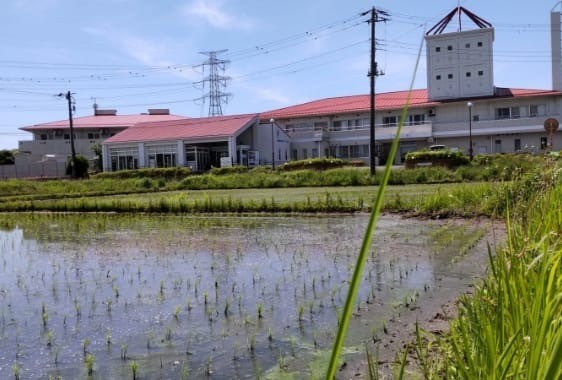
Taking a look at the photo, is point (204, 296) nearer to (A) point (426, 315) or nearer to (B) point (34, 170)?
(A) point (426, 315)

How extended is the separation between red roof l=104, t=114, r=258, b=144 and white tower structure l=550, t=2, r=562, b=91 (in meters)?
21.5

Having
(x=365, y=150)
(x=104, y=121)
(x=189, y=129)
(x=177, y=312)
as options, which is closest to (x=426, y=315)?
(x=177, y=312)

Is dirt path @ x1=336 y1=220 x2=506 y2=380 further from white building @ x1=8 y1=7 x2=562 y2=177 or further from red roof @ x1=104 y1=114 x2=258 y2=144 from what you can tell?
red roof @ x1=104 y1=114 x2=258 y2=144

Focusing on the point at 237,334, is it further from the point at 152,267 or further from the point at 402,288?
the point at 152,267

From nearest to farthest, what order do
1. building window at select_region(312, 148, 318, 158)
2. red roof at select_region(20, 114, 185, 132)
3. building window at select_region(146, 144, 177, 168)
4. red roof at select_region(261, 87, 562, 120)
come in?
red roof at select_region(261, 87, 562, 120), building window at select_region(146, 144, 177, 168), building window at select_region(312, 148, 318, 158), red roof at select_region(20, 114, 185, 132)

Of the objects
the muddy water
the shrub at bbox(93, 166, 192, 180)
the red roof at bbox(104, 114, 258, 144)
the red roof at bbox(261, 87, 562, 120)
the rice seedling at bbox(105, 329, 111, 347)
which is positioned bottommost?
the muddy water

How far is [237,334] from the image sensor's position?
411cm

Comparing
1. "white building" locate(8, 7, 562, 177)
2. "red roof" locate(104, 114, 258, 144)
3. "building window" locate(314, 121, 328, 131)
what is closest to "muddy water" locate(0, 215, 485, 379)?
"white building" locate(8, 7, 562, 177)

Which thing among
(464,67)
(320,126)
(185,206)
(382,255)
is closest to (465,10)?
(464,67)

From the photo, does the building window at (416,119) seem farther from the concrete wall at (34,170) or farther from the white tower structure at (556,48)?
the concrete wall at (34,170)

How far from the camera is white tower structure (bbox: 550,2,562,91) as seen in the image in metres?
37.9

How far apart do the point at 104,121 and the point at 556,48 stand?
42.4m

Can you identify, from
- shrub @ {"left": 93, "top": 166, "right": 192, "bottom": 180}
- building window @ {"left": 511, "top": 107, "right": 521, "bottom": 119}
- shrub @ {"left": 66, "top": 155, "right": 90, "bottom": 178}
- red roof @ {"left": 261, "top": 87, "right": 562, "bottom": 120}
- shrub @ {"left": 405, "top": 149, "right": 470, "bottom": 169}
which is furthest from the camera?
shrub @ {"left": 66, "top": 155, "right": 90, "bottom": 178}

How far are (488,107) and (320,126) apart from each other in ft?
41.2
